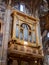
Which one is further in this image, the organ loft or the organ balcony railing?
the organ balcony railing

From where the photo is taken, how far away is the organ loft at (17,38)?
30.3 feet

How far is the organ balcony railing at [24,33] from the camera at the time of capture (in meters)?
9.62

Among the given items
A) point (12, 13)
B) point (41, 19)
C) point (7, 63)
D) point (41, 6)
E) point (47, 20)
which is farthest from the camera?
point (41, 6)

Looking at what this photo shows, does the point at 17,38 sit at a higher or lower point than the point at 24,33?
lower

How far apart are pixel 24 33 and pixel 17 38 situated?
74 centimetres

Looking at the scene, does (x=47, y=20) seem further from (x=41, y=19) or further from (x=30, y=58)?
(x=30, y=58)

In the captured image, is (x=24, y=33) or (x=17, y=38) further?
(x=24, y=33)

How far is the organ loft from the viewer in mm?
9250

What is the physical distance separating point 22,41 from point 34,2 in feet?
14.4

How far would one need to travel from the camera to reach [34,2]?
12664mm

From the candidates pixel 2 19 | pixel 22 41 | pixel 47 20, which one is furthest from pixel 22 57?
Result: pixel 47 20

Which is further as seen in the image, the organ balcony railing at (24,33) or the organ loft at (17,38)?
the organ balcony railing at (24,33)

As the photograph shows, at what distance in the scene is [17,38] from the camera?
959 centimetres

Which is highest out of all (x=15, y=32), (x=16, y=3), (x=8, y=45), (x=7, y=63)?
(x=16, y=3)
